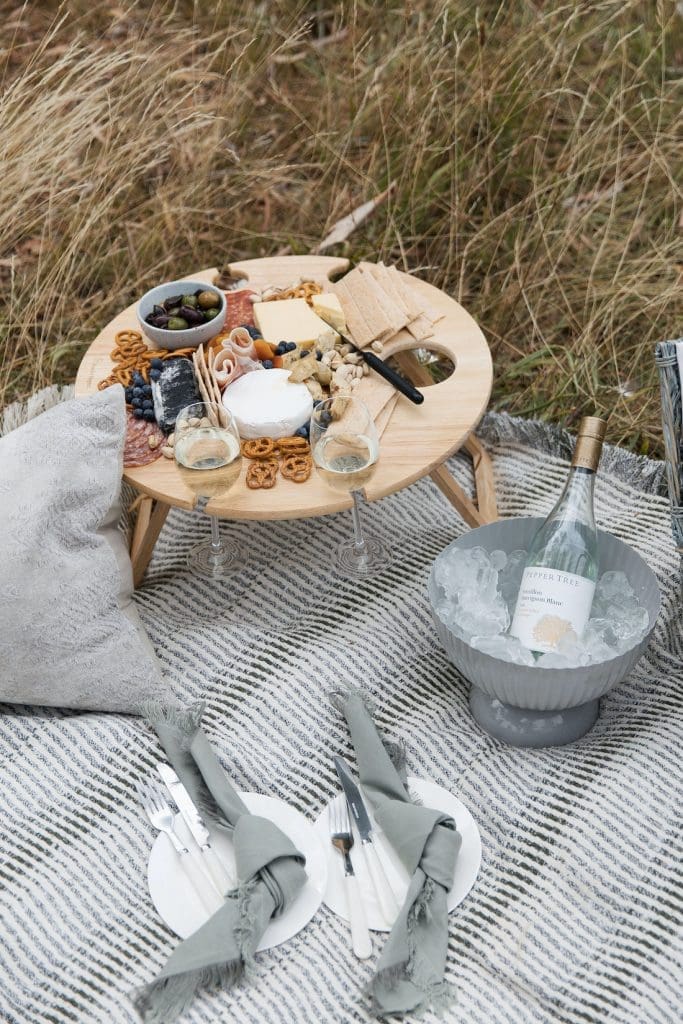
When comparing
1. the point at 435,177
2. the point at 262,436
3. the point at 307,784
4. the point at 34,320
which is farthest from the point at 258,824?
the point at 435,177

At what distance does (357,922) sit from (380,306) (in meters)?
1.44

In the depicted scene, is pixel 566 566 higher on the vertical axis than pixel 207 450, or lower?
lower

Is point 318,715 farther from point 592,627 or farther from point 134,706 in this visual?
point 592,627

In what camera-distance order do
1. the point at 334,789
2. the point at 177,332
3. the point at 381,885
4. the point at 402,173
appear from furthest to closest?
the point at 402,173 → the point at 177,332 → the point at 334,789 → the point at 381,885

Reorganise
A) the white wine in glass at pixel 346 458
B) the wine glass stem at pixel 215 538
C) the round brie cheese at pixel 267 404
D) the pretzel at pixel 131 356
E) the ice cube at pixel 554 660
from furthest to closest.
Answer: the wine glass stem at pixel 215 538 < the pretzel at pixel 131 356 < the round brie cheese at pixel 267 404 < the white wine in glass at pixel 346 458 < the ice cube at pixel 554 660

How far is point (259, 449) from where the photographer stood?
2.30 metres

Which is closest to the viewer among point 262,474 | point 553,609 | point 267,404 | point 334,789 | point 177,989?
point 177,989

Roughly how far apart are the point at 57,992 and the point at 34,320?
6.72 ft

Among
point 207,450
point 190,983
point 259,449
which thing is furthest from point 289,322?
point 190,983

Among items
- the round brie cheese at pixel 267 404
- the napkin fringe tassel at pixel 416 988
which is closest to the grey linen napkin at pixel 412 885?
the napkin fringe tassel at pixel 416 988

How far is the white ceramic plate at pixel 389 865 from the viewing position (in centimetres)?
181

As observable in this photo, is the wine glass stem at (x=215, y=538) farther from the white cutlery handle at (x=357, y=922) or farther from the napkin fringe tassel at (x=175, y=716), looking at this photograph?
the white cutlery handle at (x=357, y=922)

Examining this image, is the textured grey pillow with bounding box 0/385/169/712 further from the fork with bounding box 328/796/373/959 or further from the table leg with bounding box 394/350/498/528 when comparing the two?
the table leg with bounding box 394/350/498/528

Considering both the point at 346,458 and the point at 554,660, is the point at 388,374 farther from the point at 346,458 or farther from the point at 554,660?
the point at 554,660
